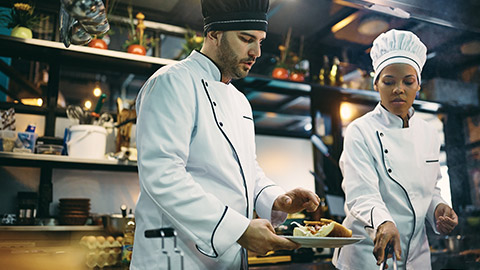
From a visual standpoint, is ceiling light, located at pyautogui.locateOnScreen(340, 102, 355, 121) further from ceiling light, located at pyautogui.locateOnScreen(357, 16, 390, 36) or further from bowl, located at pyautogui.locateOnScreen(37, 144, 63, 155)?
bowl, located at pyautogui.locateOnScreen(37, 144, 63, 155)

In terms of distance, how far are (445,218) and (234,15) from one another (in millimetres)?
1235

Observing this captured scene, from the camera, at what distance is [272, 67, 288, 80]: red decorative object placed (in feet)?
13.3

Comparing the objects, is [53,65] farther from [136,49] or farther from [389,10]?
[389,10]

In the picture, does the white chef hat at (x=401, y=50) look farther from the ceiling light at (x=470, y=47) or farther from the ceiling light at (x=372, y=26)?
the ceiling light at (x=372, y=26)

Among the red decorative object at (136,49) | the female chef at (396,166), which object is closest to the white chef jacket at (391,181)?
the female chef at (396,166)

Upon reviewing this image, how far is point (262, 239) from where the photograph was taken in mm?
1271

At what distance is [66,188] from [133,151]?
0.68 metres

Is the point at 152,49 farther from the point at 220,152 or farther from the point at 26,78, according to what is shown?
the point at 220,152

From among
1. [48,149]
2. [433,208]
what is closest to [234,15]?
[433,208]

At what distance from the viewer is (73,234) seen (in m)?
3.36

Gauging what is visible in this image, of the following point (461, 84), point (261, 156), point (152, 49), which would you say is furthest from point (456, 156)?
point (152, 49)

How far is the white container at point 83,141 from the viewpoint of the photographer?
3.15 m

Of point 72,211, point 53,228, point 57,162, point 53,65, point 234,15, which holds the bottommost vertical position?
point 53,228

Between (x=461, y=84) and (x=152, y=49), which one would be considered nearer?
(x=152, y=49)
